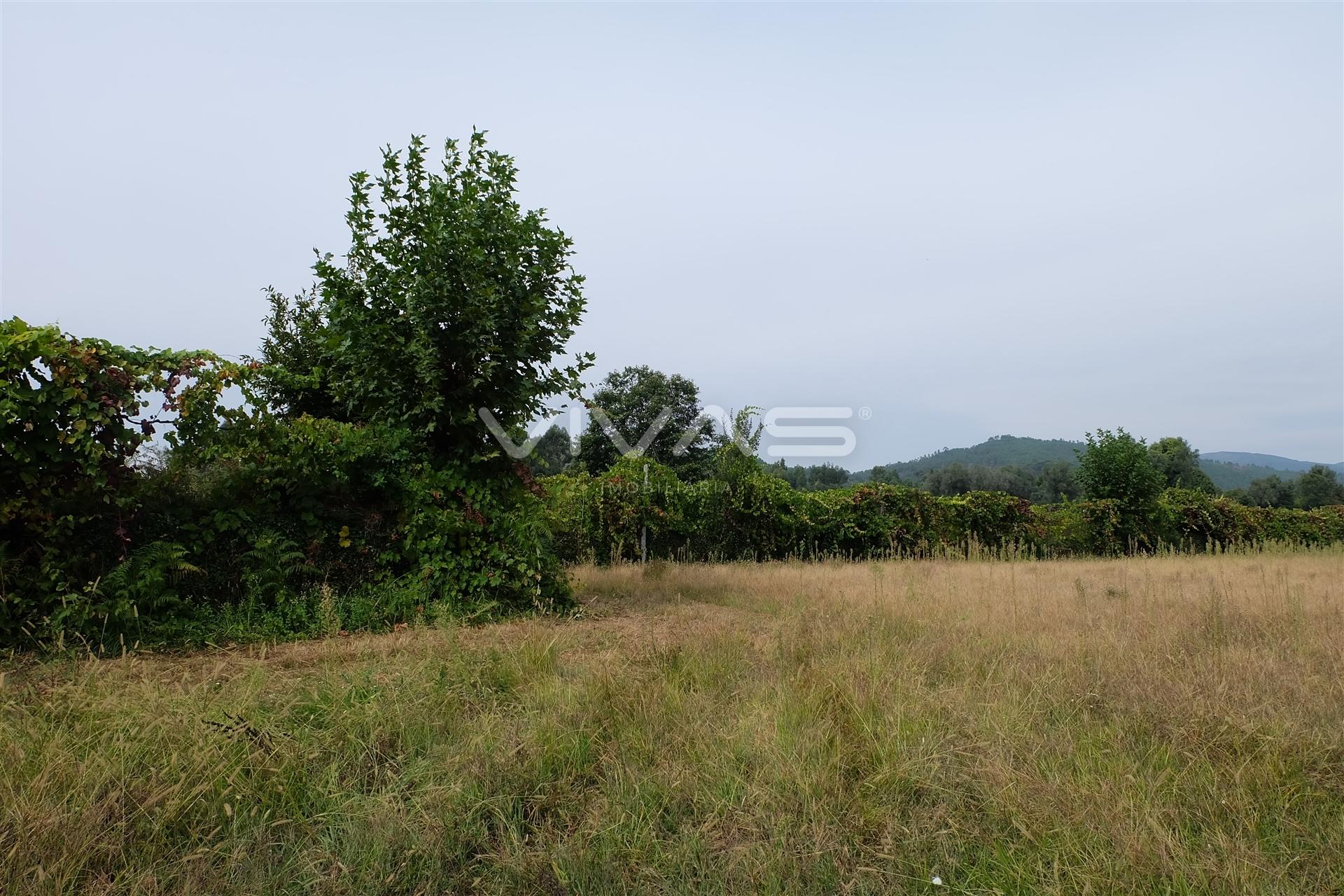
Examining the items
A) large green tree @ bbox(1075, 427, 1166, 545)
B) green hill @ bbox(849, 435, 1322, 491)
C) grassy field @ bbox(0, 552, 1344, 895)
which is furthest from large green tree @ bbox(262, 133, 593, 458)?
green hill @ bbox(849, 435, 1322, 491)

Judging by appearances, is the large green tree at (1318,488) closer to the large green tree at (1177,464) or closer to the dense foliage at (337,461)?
the large green tree at (1177,464)

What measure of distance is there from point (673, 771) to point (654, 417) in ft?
125

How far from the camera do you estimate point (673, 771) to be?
115 inches

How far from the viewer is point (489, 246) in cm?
657

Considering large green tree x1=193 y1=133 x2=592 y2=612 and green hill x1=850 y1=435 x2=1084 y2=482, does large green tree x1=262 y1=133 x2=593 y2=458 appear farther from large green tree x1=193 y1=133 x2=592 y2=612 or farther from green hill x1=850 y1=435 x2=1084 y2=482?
green hill x1=850 y1=435 x2=1084 y2=482

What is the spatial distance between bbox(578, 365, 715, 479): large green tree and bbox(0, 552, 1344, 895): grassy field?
105 feet

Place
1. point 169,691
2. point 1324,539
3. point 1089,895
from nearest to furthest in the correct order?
1. point 1089,895
2. point 169,691
3. point 1324,539

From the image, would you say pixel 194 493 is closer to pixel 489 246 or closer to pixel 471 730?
pixel 489 246

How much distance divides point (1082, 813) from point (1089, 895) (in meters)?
0.40

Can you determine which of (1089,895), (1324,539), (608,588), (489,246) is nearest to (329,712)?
(1089,895)

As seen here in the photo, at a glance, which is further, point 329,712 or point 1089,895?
point 329,712

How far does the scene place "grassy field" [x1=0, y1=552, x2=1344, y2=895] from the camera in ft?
7.77

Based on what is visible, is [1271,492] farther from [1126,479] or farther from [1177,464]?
[1126,479]

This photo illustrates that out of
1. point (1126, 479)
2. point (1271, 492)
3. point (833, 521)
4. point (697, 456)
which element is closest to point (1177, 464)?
point (1271, 492)
